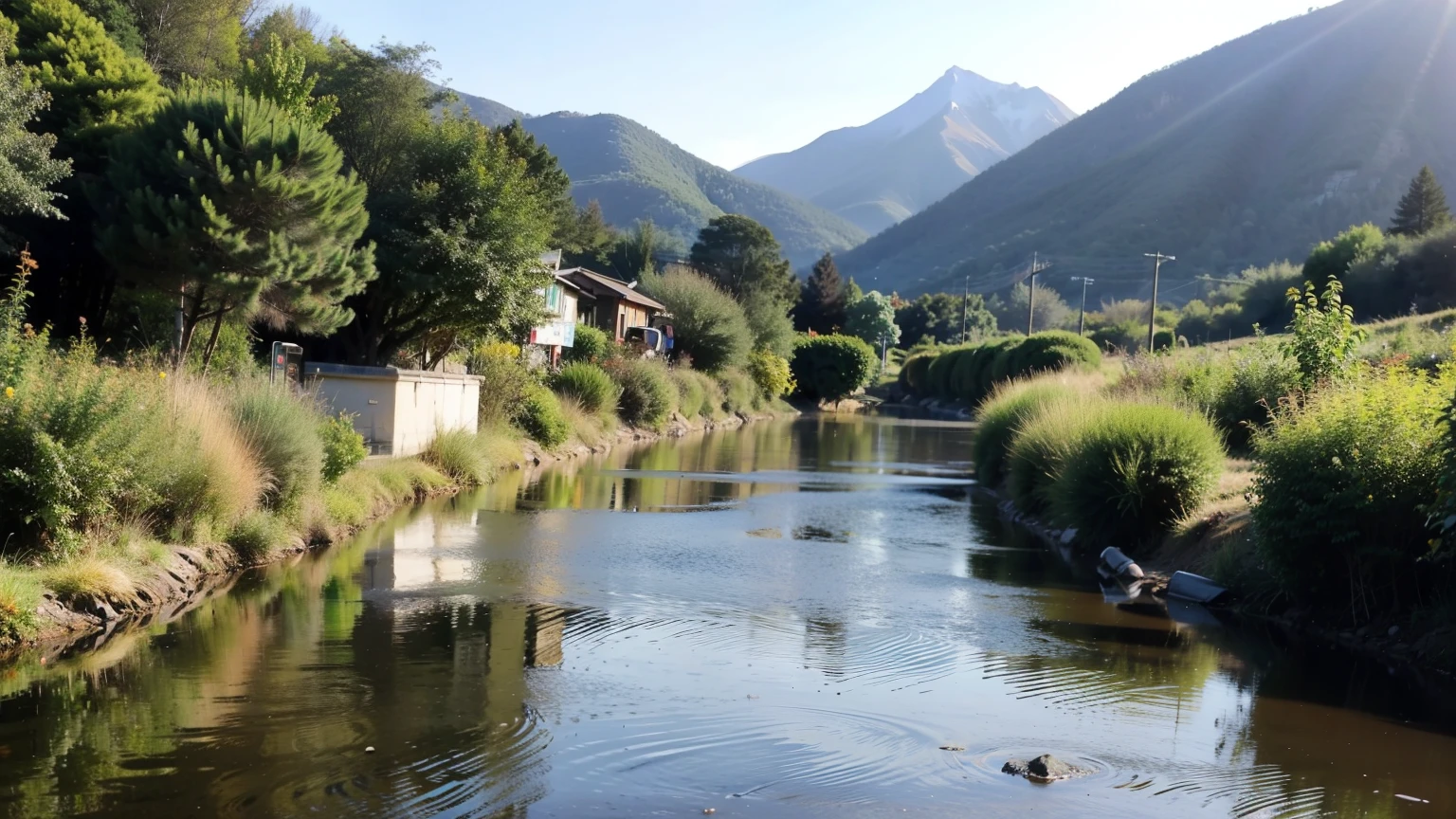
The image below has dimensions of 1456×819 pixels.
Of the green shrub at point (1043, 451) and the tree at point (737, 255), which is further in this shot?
the tree at point (737, 255)

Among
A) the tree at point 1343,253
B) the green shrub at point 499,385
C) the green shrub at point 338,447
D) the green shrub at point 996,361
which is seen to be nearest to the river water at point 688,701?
the green shrub at point 338,447

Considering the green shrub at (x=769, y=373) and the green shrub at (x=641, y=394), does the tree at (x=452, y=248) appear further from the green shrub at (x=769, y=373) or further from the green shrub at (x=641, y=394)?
the green shrub at (x=769, y=373)

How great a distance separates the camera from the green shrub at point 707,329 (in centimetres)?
6341

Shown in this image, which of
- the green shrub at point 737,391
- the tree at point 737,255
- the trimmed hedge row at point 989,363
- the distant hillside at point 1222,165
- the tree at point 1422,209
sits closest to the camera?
the trimmed hedge row at point 989,363

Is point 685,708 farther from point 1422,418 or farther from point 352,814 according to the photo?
point 1422,418

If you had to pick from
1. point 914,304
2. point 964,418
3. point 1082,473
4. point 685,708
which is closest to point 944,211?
point 914,304

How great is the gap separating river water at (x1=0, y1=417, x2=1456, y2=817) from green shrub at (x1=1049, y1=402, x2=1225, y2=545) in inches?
89.9

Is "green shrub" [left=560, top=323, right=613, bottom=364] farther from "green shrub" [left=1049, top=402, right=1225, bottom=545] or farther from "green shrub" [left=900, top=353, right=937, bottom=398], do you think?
"green shrub" [left=900, top=353, right=937, bottom=398]

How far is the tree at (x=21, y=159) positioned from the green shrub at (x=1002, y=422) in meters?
19.8

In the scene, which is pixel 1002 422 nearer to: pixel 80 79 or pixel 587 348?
pixel 80 79

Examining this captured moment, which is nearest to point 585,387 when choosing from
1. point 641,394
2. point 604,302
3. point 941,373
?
point 641,394

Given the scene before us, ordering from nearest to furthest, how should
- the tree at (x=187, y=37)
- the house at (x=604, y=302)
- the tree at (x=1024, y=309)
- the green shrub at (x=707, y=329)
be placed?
the tree at (x=187, y=37) → the house at (x=604, y=302) → the green shrub at (x=707, y=329) → the tree at (x=1024, y=309)

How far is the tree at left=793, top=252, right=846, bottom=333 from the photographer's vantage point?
108 meters

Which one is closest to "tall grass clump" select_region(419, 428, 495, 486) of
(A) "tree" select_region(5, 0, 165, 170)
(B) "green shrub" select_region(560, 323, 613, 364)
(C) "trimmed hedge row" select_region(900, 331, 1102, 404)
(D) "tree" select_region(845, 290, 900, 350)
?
(A) "tree" select_region(5, 0, 165, 170)
